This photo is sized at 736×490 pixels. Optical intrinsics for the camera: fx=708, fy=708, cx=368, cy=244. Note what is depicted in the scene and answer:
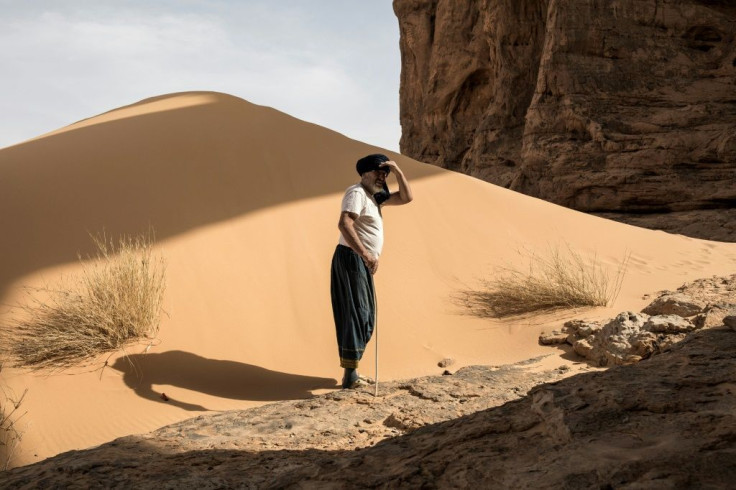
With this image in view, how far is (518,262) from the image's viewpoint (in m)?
7.43

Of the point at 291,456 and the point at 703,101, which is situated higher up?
the point at 703,101

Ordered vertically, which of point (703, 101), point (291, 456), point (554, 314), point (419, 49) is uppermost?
point (419, 49)

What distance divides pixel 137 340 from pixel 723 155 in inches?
471

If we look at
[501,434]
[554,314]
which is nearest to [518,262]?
[554,314]

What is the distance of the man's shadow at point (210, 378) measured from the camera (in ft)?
16.1

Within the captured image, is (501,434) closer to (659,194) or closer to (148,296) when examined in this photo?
(148,296)

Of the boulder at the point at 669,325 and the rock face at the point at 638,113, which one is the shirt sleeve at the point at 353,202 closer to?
the boulder at the point at 669,325

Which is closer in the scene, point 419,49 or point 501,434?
point 501,434

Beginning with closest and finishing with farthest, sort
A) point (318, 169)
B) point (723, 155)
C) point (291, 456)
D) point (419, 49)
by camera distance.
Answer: point (291, 456) < point (318, 169) < point (723, 155) < point (419, 49)

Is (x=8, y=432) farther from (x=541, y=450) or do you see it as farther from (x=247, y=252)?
(x=541, y=450)

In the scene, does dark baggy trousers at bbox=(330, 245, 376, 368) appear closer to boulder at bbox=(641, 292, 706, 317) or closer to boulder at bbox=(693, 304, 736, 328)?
boulder at bbox=(693, 304, 736, 328)

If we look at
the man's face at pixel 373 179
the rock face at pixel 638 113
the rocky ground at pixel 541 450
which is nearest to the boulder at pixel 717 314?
the rocky ground at pixel 541 450

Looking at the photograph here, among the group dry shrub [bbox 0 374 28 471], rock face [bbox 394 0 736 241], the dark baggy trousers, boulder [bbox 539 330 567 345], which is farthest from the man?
rock face [bbox 394 0 736 241]

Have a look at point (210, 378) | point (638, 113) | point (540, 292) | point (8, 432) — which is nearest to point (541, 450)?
point (8, 432)
